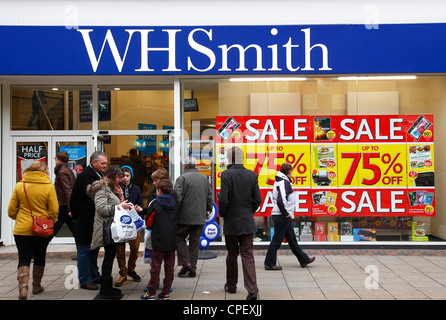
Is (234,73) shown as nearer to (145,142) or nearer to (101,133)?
(145,142)

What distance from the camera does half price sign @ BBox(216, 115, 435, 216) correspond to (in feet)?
30.0

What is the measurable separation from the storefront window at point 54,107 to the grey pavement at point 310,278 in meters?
2.72

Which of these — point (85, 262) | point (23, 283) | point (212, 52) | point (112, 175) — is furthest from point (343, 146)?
point (23, 283)

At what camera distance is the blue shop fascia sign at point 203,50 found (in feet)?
29.0

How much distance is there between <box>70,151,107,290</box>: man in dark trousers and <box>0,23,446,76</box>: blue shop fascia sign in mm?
3041

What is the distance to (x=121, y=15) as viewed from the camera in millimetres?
9016

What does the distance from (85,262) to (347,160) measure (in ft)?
17.5

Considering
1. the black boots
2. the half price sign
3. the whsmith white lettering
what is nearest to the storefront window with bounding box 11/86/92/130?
the whsmith white lettering

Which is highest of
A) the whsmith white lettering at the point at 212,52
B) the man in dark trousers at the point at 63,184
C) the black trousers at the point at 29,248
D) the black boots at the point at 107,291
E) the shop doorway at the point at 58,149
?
the whsmith white lettering at the point at 212,52

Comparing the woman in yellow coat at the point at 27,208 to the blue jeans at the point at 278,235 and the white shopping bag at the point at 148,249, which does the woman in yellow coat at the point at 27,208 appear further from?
the blue jeans at the point at 278,235

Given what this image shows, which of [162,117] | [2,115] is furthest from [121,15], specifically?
[2,115]

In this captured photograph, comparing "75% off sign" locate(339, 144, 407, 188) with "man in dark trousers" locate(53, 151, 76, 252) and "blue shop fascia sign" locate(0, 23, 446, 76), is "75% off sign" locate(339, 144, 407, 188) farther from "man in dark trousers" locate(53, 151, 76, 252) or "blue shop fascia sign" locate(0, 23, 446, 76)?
"man in dark trousers" locate(53, 151, 76, 252)

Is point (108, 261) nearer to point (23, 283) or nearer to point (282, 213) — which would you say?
point (23, 283)

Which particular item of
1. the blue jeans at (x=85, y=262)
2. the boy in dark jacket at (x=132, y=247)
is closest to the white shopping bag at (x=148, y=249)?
the boy in dark jacket at (x=132, y=247)
